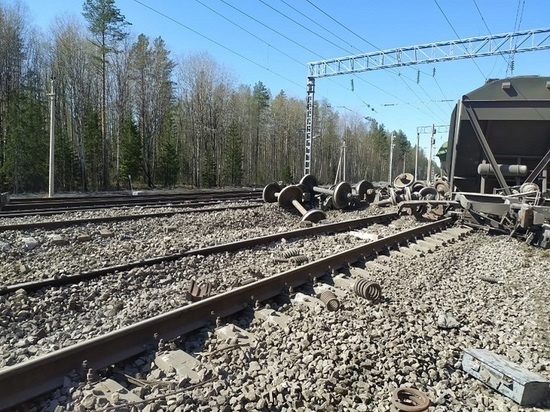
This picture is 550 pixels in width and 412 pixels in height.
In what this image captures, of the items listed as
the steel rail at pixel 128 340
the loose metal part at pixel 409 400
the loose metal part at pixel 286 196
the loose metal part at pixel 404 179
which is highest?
the loose metal part at pixel 404 179

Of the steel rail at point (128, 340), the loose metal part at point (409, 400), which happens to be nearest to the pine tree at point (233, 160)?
the steel rail at point (128, 340)

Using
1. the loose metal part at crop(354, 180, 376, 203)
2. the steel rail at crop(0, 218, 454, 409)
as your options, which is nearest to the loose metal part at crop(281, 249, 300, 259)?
the steel rail at crop(0, 218, 454, 409)

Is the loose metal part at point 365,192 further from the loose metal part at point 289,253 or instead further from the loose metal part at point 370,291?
the loose metal part at point 370,291

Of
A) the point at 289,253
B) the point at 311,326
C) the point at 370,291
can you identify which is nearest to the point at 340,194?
the point at 289,253

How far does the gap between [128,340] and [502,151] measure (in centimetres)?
1039

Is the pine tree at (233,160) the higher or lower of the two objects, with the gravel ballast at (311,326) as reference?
higher

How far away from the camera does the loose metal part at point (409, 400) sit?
8.03ft

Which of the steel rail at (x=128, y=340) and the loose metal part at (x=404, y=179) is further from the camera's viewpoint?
the loose metal part at (x=404, y=179)

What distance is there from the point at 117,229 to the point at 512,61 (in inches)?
972

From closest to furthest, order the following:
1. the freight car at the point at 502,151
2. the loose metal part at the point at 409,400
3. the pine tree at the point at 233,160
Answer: the loose metal part at the point at 409,400
the freight car at the point at 502,151
the pine tree at the point at 233,160

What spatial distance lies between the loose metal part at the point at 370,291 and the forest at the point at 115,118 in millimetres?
19777

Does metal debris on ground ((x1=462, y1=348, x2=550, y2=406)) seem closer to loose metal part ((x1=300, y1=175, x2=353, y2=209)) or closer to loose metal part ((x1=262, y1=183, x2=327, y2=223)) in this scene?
loose metal part ((x1=262, y1=183, x2=327, y2=223))

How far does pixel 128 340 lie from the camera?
10.2 feet

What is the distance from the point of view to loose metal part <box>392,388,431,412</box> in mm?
2447
